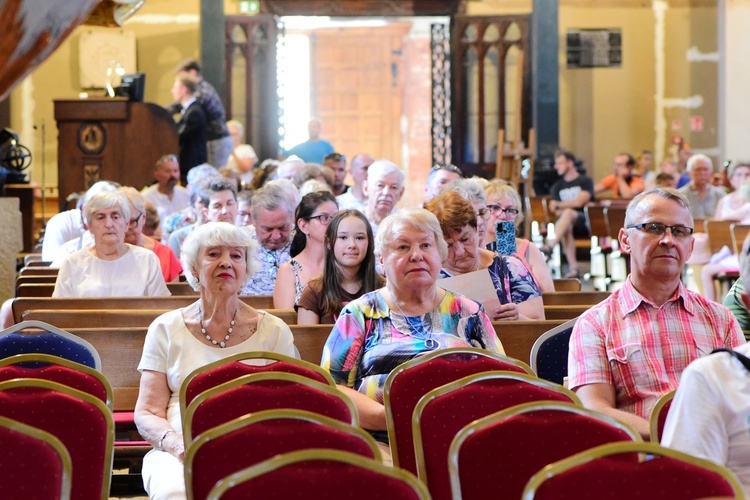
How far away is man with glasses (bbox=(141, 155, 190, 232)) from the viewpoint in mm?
9406

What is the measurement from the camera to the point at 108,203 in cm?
590

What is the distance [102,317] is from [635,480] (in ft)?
10.9

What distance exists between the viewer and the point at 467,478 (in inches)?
109

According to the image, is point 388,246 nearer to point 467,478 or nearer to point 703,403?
point 467,478

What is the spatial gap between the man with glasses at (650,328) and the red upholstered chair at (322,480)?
1.36m

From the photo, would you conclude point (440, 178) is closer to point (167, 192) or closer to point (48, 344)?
point (48, 344)

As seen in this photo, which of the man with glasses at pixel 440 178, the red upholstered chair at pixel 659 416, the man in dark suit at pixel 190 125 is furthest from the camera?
the man in dark suit at pixel 190 125

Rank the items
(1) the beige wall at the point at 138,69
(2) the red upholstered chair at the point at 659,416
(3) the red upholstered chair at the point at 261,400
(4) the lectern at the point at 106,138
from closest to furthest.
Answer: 1. (2) the red upholstered chair at the point at 659,416
2. (3) the red upholstered chair at the point at 261,400
3. (4) the lectern at the point at 106,138
4. (1) the beige wall at the point at 138,69

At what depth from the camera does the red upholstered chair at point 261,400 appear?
3186mm

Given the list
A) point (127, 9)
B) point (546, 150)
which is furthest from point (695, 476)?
point (546, 150)

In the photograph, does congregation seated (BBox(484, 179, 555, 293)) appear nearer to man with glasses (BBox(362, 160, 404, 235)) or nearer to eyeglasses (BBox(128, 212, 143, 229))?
man with glasses (BBox(362, 160, 404, 235))

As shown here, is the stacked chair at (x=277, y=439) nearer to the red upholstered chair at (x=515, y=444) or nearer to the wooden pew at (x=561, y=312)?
the red upholstered chair at (x=515, y=444)

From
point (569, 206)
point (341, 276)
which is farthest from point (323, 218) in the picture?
point (569, 206)

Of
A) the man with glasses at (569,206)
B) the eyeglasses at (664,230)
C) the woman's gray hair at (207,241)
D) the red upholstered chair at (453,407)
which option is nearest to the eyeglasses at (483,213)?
the woman's gray hair at (207,241)
